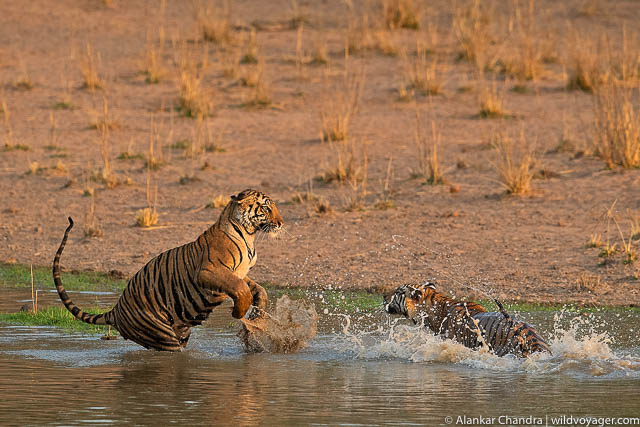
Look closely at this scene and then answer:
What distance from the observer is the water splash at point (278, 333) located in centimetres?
775

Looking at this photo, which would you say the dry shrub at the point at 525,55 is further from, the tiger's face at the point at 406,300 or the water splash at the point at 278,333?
the water splash at the point at 278,333

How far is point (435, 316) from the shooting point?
8.02m

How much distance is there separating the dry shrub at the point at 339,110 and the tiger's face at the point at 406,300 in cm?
589

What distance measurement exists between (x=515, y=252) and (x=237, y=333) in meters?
3.73

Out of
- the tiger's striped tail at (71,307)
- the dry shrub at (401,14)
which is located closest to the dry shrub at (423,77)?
the dry shrub at (401,14)

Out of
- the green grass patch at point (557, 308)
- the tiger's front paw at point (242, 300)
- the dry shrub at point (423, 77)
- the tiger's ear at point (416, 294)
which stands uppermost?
the dry shrub at point (423, 77)

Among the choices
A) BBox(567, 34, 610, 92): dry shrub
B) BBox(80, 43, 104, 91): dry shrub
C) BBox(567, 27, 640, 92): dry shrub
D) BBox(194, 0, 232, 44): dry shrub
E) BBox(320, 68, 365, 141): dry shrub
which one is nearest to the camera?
BBox(320, 68, 365, 141): dry shrub

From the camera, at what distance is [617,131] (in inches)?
500

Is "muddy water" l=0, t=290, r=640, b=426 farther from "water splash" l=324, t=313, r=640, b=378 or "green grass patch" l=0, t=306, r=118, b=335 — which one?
"green grass patch" l=0, t=306, r=118, b=335

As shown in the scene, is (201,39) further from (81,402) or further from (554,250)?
(81,402)

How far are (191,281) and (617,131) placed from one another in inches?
272

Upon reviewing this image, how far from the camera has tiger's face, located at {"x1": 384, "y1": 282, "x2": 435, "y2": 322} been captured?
318 inches

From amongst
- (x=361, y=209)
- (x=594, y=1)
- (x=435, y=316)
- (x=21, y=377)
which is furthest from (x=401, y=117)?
(x=21, y=377)

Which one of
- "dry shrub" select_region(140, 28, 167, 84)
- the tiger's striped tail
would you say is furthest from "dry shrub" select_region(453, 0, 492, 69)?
the tiger's striped tail
